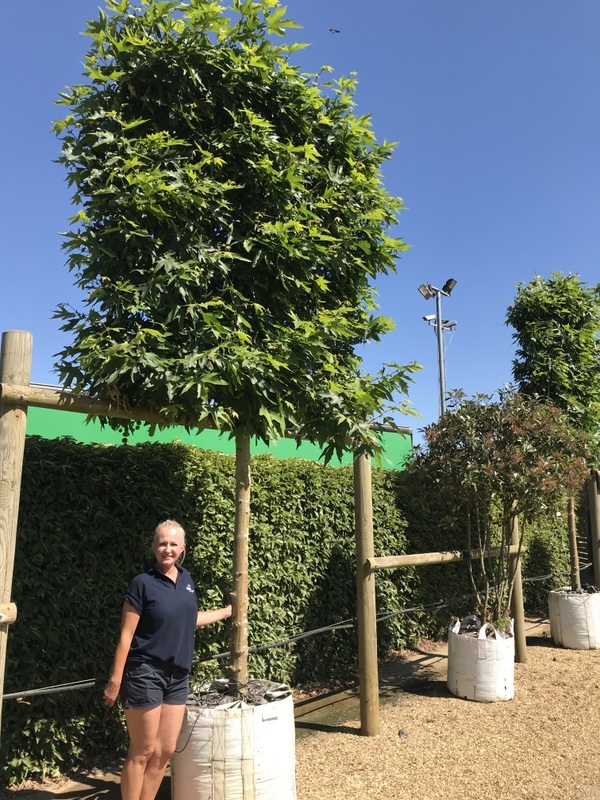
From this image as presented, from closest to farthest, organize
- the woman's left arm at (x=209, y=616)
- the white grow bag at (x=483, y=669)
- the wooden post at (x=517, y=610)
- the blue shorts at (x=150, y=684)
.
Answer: the blue shorts at (x=150, y=684), the woman's left arm at (x=209, y=616), the white grow bag at (x=483, y=669), the wooden post at (x=517, y=610)

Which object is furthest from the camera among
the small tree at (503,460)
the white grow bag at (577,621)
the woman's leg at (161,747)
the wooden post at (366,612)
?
the white grow bag at (577,621)

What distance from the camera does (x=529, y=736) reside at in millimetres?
4754

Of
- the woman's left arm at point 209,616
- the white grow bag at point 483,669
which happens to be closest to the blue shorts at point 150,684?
the woman's left arm at point 209,616

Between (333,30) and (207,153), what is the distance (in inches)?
58.9

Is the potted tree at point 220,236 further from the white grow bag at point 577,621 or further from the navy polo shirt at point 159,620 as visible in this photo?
the white grow bag at point 577,621

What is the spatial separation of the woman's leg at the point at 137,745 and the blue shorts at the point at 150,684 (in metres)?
0.04

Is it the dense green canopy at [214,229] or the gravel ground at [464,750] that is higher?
the dense green canopy at [214,229]

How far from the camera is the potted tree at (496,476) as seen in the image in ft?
18.6

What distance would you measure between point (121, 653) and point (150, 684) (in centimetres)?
25

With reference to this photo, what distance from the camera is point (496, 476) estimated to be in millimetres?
5973

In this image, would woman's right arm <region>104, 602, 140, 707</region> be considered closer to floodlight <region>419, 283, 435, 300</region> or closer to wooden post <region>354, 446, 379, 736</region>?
wooden post <region>354, 446, 379, 736</region>

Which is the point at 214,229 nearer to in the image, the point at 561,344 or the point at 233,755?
the point at 233,755

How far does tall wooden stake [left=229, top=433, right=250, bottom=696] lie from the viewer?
3.69 meters

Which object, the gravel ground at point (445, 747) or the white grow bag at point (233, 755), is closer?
the white grow bag at point (233, 755)
